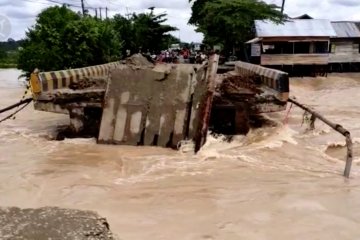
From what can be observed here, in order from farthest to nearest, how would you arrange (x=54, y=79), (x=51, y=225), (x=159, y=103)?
1. (x=54, y=79)
2. (x=159, y=103)
3. (x=51, y=225)

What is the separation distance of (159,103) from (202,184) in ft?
7.85

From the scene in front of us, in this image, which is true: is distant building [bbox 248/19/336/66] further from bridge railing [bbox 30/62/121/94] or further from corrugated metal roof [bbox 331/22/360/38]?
bridge railing [bbox 30/62/121/94]

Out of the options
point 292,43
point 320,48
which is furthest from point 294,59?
point 320,48

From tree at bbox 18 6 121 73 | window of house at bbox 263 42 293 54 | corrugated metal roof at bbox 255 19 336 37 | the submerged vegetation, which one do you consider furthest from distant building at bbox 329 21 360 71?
tree at bbox 18 6 121 73

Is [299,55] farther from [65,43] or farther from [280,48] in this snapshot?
[65,43]

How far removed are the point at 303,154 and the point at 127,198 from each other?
389cm

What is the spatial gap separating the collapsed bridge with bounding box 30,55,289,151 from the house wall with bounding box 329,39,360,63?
2096 cm

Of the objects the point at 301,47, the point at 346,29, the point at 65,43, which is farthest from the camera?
the point at 346,29

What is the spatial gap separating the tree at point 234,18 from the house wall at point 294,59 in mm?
2005

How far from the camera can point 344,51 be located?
29.2m

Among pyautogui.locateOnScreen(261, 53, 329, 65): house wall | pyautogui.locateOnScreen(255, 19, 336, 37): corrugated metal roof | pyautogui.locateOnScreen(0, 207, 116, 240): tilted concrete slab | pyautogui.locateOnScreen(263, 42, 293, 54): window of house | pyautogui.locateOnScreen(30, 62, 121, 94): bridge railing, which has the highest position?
pyautogui.locateOnScreen(255, 19, 336, 37): corrugated metal roof

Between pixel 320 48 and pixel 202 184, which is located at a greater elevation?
pixel 320 48

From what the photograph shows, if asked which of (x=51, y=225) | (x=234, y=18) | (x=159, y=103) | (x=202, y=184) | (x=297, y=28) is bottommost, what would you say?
(x=202, y=184)

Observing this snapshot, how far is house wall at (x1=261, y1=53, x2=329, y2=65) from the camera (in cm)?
2711
